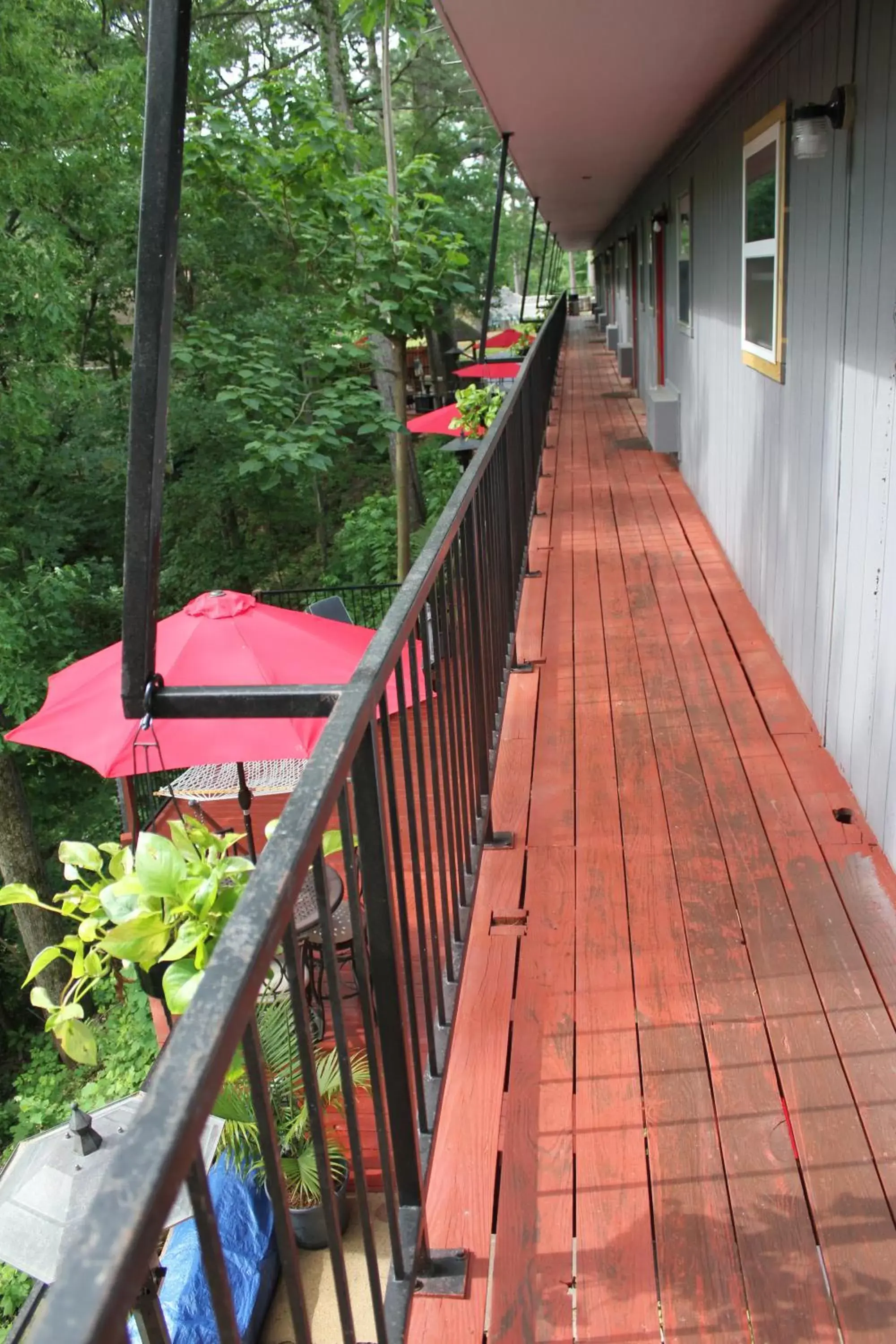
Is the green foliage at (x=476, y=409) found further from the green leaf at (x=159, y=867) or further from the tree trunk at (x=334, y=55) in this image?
the tree trunk at (x=334, y=55)

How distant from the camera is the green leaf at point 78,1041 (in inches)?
71.9

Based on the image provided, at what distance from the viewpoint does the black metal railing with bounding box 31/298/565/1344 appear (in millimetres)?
Result: 589

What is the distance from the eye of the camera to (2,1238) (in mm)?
3121

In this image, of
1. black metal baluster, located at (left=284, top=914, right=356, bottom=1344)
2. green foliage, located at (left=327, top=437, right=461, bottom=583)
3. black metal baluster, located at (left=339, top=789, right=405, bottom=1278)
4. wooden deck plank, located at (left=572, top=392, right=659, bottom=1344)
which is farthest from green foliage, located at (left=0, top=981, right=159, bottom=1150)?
green foliage, located at (left=327, top=437, right=461, bottom=583)

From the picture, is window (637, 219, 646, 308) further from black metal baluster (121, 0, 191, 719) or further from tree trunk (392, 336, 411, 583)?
black metal baluster (121, 0, 191, 719)

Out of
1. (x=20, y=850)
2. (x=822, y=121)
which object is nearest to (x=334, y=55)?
(x=20, y=850)

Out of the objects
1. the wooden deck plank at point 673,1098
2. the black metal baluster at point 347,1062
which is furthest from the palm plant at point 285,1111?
the black metal baluster at point 347,1062

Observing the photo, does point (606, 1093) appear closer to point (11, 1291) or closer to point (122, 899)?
point (122, 899)

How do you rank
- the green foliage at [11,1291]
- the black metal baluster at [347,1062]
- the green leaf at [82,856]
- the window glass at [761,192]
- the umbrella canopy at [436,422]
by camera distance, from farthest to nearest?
the umbrella canopy at [436,422], the green foliage at [11,1291], the window glass at [761,192], the green leaf at [82,856], the black metal baluster at [347,1062]

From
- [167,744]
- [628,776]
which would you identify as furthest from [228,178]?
[628,776]

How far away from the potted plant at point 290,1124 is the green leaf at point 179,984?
1.64 m

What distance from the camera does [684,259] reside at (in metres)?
8.01

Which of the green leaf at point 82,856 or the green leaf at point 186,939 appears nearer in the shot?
the green leaf at point 186,939

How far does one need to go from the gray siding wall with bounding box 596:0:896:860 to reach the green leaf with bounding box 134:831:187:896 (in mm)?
1899
